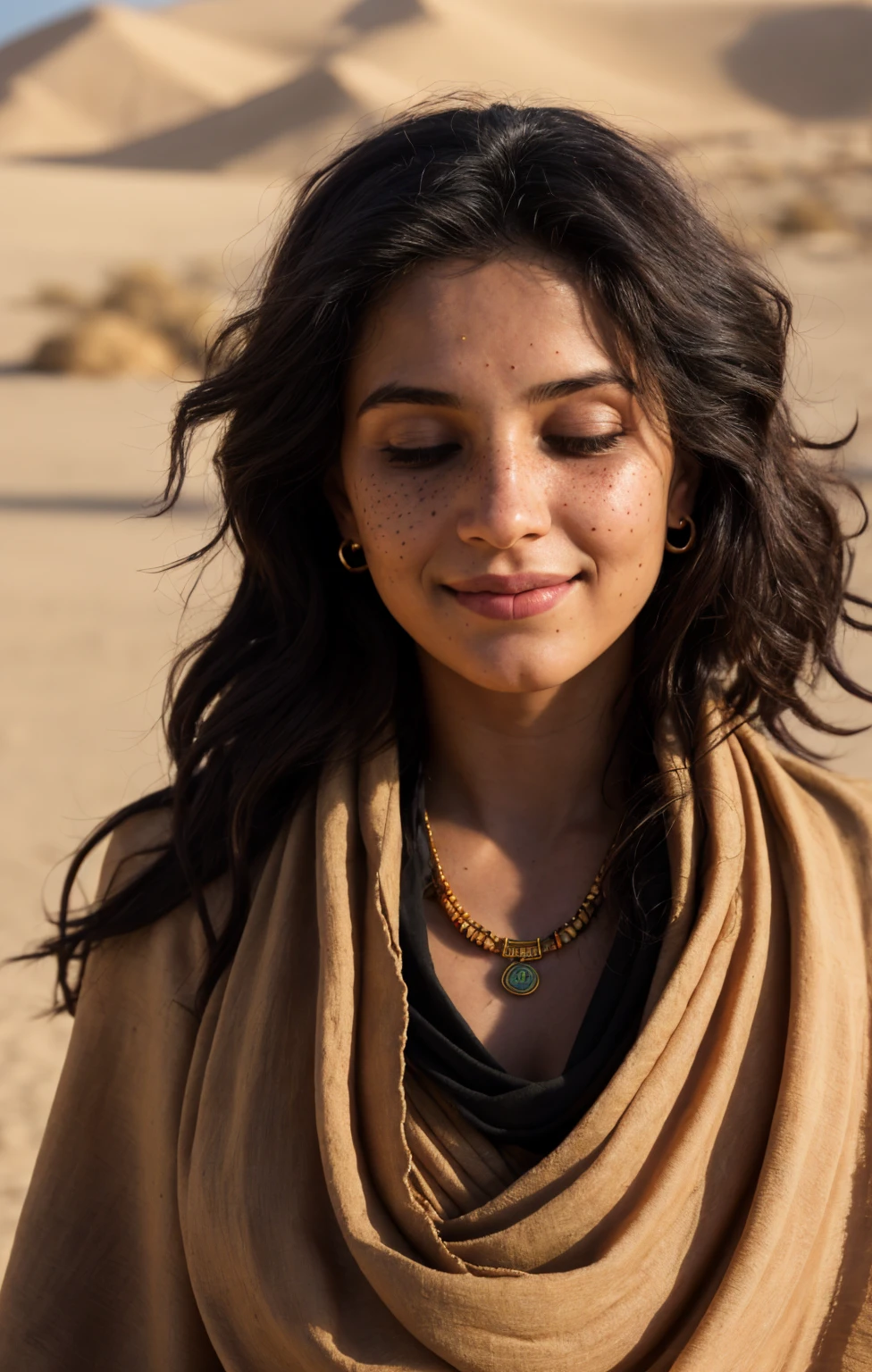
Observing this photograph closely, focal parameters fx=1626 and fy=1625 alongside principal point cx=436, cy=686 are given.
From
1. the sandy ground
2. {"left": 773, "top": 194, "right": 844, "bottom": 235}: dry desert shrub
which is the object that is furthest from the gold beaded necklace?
{"left": 773, "top": 194, "right": 844, "bottom": 235}: dry desert shrub

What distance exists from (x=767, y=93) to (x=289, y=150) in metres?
27.7

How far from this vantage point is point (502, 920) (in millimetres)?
2123

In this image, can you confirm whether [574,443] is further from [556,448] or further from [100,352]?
[100,352]

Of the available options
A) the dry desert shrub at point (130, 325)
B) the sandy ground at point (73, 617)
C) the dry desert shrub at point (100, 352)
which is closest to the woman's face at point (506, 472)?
the sandy ground at point (73, 617)

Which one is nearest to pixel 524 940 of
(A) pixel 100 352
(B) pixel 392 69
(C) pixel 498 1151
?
(C) pixel 498 1151

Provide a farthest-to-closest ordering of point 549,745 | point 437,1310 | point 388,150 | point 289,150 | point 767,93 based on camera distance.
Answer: point 767,93 < point 289,150 < point 549,745 < point 388,150 < point 437,1310

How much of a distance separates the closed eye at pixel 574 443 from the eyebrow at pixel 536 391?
0.05 metres

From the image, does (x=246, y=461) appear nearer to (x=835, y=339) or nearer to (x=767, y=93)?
(x=835, y=339)

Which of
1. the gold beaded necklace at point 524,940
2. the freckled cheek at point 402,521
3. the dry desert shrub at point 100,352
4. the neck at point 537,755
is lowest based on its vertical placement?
the gold beaded necklace at point 524,940

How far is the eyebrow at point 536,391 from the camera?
1898 millimetres

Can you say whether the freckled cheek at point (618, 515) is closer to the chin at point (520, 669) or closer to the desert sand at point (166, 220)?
the chin at point (520, 669)

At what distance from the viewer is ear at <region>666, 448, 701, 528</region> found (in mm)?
2104

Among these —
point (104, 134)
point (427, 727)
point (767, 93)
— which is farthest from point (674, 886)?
point (104, 134)

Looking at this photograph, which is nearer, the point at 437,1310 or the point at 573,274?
the point at 437,1310
